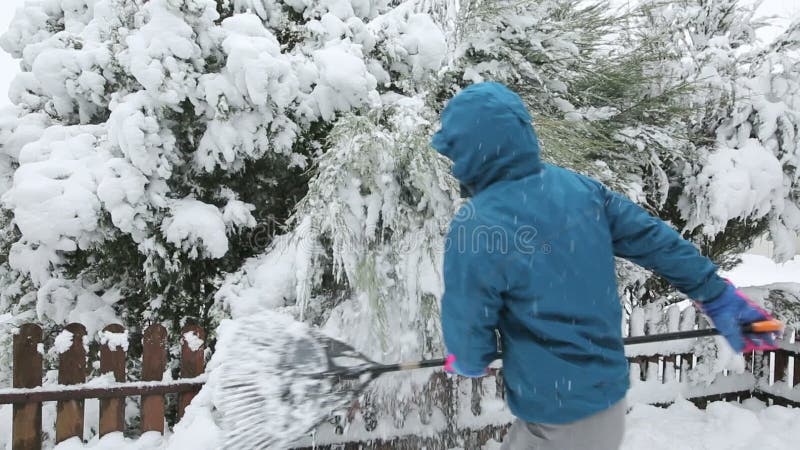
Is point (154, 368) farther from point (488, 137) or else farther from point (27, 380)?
point (488, 137)

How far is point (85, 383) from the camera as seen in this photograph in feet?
8.63

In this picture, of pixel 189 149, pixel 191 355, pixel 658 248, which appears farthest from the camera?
pixel 189 149

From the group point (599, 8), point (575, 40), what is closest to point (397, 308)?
point (575, 40)

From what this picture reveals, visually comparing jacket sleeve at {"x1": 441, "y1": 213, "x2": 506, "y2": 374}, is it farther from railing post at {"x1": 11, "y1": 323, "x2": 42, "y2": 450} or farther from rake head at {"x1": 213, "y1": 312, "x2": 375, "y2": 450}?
railing post at {"x1": 11, "y1": 323, "x2": 42, "y2": 450}

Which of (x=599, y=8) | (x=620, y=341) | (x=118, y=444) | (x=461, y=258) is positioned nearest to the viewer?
(x=461, y=258)

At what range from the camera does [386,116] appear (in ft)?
8.89

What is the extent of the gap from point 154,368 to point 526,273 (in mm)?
2160

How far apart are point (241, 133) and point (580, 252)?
196 centimetres

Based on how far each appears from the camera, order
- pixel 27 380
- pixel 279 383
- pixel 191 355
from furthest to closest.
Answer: pixel 191 355
pixel 27 380
pixel 279 383

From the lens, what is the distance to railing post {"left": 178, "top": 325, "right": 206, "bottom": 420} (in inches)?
104

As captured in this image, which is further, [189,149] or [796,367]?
[796,367]

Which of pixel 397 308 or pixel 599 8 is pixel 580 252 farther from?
pixel 599 8

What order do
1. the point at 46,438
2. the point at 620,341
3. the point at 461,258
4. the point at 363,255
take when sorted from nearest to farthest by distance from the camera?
1. the point at 461,258
2. the point at 620,341
3. the point at 363,255
4. the point at 46,438

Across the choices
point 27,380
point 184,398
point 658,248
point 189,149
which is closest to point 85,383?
point 27,380
